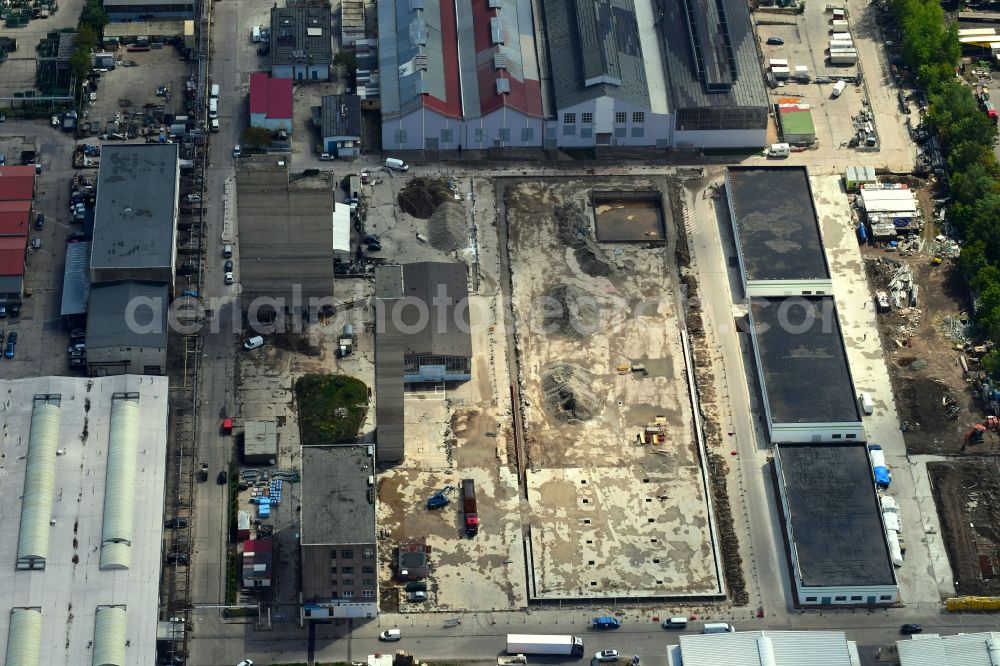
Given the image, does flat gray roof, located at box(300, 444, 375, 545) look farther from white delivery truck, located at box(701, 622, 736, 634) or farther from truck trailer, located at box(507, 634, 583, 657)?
white delivery truck, located at box(701, 622, 736, 634)

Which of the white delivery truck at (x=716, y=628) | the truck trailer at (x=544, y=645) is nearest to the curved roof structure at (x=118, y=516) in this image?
the truck trailer at (x=544, y=645)

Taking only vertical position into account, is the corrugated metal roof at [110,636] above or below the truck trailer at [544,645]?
above

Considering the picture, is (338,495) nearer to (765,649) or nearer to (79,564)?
(79,564)

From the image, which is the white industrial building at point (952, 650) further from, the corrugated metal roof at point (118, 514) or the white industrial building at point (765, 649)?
the corrugated metal roof at point (118, 514)

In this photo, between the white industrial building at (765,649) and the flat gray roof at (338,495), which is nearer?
the white industrial building at (765,649)

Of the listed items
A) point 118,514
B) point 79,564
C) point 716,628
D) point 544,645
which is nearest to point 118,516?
point 118,514

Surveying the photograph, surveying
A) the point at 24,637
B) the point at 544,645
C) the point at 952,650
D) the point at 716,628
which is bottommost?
the point at 952,650
